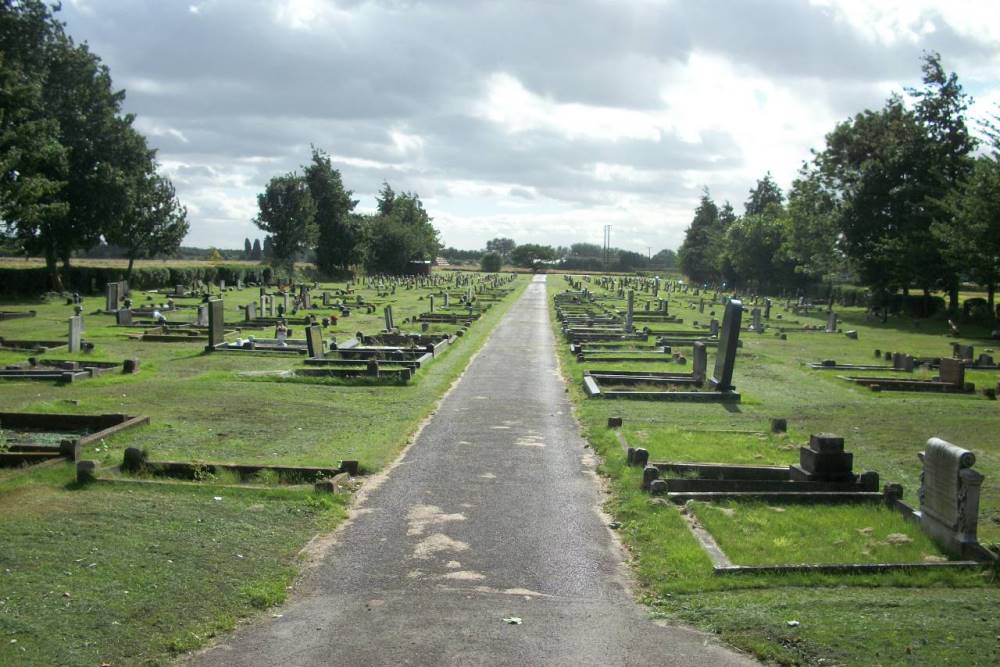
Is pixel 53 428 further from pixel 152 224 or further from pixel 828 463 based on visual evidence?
pixel 152 224

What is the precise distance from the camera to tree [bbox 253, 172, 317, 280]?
77.9 meters

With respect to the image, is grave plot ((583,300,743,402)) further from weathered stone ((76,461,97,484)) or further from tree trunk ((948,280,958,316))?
tree trunk ((948,280,958,316))

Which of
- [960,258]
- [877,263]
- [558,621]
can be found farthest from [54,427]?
[877,263]

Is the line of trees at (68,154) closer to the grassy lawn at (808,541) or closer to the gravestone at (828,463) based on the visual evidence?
the grassy lawn at (808,541)

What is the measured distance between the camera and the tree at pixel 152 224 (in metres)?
53.4

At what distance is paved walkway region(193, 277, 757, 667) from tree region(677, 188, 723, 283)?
94.9 m

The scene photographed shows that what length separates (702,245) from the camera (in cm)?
11312

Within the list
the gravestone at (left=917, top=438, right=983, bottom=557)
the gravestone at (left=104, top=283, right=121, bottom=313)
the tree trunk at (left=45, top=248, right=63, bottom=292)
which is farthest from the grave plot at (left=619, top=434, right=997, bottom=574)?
the tree trunk at (left=45, top=248, right=63, bottom=292)

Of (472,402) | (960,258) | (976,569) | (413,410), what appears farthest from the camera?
(960,258)

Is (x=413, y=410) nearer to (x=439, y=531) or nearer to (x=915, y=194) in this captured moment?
(x=439, y=531)

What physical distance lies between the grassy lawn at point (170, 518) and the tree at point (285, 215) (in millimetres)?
60734

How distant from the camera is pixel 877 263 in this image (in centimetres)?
5112

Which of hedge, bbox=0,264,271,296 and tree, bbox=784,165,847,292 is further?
tree, bbox=784,165,847,292

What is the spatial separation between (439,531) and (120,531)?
3008 millimetres
